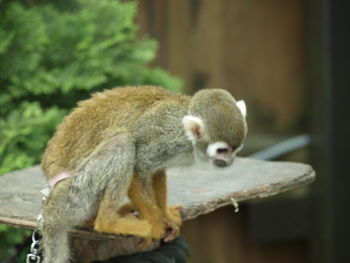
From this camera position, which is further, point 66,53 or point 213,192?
point 66,53

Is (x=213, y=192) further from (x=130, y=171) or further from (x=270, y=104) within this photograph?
(x=270, y=104)

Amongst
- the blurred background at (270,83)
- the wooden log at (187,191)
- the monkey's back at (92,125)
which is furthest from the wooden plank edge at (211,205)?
the blurred background at (270,83)

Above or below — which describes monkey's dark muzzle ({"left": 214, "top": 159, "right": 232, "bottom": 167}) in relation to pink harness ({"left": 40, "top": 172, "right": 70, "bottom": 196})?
above

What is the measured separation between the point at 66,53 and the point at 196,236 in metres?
1.67

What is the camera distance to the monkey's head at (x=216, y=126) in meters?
2.80

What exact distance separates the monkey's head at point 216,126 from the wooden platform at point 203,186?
16 cm

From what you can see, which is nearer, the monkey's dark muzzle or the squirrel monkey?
the squirrel monkey

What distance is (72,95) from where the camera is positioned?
13.9 ft

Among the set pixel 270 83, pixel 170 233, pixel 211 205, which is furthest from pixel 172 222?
pixel 270 83

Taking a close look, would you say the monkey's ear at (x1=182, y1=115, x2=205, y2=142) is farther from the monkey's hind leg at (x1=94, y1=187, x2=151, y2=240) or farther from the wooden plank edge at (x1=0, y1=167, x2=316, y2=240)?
the monkey's hind leg at (x1=94, y1=187, x2=151, y2=240)

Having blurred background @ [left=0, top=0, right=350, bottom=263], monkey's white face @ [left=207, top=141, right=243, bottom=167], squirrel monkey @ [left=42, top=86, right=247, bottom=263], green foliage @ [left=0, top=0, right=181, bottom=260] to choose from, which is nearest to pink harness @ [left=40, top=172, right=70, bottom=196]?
squirrel monkey @ [left=42, top=86, right=247, bottom=263]

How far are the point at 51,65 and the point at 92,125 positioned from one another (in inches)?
58.2

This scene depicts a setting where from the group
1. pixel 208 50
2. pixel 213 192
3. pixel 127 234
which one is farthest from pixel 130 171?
pixel 208 50

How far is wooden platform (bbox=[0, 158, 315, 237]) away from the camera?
292 cm
